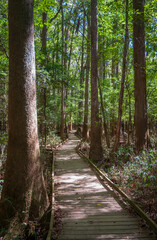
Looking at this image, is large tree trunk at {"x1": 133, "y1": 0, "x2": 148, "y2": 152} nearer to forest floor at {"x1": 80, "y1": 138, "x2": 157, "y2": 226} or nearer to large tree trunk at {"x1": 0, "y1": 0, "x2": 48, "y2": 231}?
forest floor at {"x1": 80, "y1": 138, "x2": 157, "y2": 226}

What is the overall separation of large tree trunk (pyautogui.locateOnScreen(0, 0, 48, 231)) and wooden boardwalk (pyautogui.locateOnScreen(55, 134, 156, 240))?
100 centimetres

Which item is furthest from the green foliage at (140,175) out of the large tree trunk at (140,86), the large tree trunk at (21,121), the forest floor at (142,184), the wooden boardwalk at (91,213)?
the large tree trunk at (21,121)

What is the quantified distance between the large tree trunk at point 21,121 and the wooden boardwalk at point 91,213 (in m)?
1.00

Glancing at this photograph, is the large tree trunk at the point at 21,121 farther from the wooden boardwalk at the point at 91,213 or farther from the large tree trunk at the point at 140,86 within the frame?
the large tree trunk at the point at 140,86

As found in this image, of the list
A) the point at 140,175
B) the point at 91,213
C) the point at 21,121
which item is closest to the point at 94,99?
the point at 140,175

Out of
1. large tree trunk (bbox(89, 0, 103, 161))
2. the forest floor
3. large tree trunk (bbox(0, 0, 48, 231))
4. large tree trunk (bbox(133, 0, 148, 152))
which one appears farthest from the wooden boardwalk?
large tree trunk (bbox(133, 0, 148, 152))

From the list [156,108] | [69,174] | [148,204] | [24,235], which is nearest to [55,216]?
[24,235]

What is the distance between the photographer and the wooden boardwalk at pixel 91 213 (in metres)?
4.11

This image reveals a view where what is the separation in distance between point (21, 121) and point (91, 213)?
114 inches

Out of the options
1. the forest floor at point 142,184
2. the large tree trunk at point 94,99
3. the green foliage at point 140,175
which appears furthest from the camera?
the large tree trunk at point 94,99

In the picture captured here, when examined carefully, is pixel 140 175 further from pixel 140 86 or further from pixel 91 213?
pixel 140 86

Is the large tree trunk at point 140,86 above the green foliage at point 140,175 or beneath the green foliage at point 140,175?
above

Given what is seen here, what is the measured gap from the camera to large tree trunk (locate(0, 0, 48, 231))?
15.2 ft

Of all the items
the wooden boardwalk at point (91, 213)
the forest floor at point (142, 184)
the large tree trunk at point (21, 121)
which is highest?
the large tree trunk at point (21, 121)
